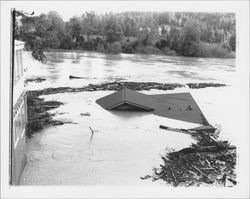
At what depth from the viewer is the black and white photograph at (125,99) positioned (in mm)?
2973

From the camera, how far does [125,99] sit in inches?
129

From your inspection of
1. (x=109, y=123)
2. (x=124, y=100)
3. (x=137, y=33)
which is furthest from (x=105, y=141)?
(x=137, y=33)

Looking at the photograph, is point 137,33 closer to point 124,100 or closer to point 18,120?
point 124,100

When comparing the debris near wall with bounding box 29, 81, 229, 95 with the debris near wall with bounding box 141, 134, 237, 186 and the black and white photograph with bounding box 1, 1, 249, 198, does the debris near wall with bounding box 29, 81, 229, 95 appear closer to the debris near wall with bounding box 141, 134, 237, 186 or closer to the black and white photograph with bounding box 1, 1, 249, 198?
the black and white photograph with bounding box 1, 1, 249, 198

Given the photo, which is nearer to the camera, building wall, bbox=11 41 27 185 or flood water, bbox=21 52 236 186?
building wall, bbox=11 41 27 185

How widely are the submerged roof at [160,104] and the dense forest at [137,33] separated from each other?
38 cm

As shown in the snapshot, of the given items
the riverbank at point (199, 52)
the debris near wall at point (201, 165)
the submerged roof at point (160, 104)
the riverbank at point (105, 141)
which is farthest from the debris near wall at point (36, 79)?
the debris near wall at point (201, 165)

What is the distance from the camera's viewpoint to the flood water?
9.95 ft

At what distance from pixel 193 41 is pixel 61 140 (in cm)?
139

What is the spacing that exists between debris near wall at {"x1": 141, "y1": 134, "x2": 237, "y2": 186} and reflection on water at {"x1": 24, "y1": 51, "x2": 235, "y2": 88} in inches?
22.2

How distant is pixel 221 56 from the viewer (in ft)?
11.1

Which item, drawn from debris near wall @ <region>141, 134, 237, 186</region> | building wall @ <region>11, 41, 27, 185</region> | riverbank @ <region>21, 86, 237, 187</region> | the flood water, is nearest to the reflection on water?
the flood water
